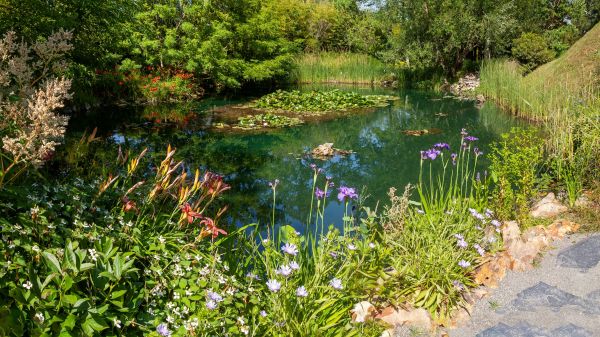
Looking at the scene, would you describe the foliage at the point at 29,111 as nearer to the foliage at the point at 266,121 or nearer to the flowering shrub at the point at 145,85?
the foliage at the point at 266,121

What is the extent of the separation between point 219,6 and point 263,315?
17.0 meters

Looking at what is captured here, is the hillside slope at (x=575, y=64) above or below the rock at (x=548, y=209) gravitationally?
above

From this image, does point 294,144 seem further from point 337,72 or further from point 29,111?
point 337,72

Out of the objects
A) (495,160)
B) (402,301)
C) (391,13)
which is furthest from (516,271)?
(391,13)

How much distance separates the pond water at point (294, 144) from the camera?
19.0 feet

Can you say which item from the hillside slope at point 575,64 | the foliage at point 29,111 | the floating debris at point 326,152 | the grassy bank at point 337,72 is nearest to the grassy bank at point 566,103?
the hillside slope at point 575,64

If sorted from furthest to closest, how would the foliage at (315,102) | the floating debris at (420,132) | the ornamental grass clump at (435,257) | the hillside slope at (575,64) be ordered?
the foliage at (315,102) < the hillside slope at (575,64) < the floating debris at (420,132) < the ornamental grass clump at (435,257)

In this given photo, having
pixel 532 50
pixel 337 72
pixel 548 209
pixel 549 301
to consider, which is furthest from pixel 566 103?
pixel 337 72

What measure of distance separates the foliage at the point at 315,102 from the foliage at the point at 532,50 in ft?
24.4

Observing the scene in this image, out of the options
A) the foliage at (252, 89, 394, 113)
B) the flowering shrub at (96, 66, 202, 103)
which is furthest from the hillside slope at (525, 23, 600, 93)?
the flowering shrub at (96, 66, 202, 103)

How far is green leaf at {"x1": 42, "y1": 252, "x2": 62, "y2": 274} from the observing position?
5.05ft

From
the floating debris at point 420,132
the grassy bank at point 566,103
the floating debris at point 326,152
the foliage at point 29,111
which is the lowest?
the floating debris at point 420,132

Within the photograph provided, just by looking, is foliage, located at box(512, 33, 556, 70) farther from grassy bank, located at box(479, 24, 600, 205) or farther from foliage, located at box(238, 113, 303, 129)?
foliage, located at box(238, 113, 303, 129)

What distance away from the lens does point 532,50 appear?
17.8 meters
